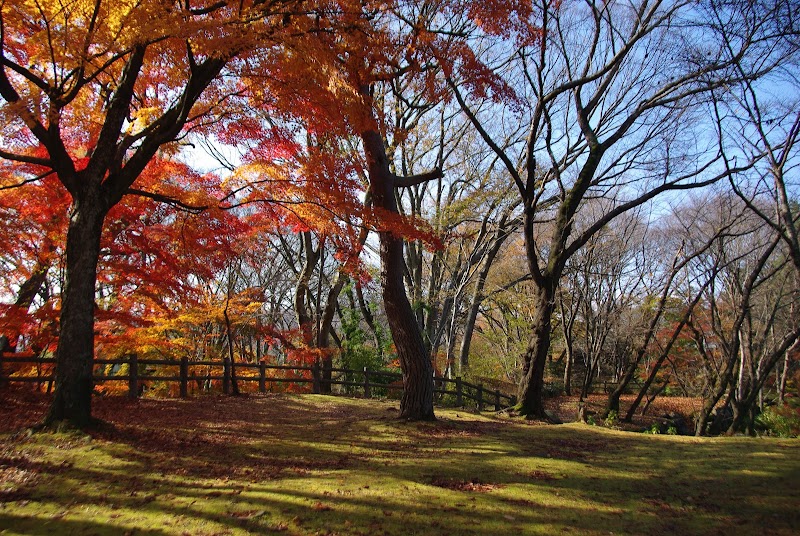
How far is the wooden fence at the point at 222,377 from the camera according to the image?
9.30 m

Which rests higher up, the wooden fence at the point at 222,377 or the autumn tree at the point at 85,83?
the autumn tree at the point at 85,83

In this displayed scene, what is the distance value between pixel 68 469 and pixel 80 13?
232 inches

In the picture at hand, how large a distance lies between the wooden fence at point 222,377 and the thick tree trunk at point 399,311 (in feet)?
15.6

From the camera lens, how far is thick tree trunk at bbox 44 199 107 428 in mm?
6230

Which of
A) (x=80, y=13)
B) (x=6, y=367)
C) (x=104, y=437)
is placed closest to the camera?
(x=104, y=437)

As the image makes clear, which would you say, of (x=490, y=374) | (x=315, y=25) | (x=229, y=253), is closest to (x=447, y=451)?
(x=315, y=25)

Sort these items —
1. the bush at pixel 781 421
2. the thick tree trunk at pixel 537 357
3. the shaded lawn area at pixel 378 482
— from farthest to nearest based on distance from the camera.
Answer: the bush at pixel 781 421 < the thick tree trunk at pixel 537 357 < the shaded lawn area at pixel 378 482

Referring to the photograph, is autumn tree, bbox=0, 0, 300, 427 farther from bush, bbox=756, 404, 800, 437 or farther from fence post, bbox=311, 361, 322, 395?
bush, bbox=756, 404, 800, 437

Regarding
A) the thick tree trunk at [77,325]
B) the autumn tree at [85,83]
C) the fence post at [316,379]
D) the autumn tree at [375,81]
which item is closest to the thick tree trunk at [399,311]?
the autumn tree at [375,81]

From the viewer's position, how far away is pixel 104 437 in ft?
20.2

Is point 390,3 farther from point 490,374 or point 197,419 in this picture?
point 490,374

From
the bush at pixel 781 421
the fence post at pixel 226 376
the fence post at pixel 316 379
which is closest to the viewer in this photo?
the bush at pixel 781 421

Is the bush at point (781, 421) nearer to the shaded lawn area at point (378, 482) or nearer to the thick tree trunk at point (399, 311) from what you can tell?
the shaded lawn area at point (378, 482)

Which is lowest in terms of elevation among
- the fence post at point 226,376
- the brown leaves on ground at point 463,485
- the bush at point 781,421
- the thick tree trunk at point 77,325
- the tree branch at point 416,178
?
the bush at point 781,421
